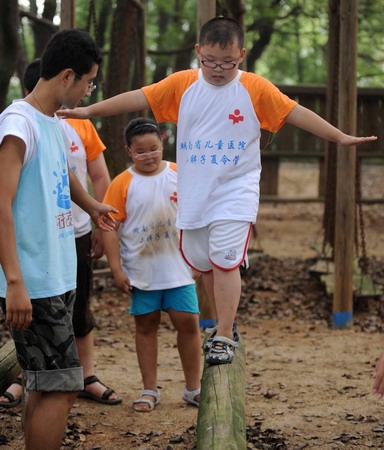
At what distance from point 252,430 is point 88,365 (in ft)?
4.01

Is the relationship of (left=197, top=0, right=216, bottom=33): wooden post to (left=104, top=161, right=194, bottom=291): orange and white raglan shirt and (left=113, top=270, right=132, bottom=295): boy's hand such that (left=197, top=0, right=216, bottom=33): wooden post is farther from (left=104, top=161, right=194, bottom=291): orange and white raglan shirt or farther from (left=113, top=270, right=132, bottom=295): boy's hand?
(left=113, top=270, right=132, bottom=295): boy's hand

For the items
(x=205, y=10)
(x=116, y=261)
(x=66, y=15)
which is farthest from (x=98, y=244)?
(x=205, y=10)

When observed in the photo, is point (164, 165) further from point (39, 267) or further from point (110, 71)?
point (110, 71)

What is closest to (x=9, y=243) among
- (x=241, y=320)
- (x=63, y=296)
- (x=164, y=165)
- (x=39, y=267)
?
(x=39, y=267)

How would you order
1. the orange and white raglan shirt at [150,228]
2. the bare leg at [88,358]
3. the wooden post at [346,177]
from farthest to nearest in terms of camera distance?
1. the wooden post at [346,177]
2. the bare leg at [88,358]
3. the orange and white raglan shirt at [150,228]

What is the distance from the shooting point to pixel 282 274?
984 centimetres

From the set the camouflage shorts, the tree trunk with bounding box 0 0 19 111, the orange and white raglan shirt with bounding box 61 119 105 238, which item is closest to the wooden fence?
the tree trunk with bounding box 0 0 19 111

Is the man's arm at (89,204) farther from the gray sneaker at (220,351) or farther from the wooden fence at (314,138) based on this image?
the wooden fence at (314,138)

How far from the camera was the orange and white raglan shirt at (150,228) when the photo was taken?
464 cm

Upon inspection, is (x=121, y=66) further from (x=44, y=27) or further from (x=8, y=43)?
(x=44, y=27)

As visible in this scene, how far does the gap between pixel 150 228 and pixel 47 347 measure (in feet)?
5.61

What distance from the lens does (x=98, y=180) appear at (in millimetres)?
4785

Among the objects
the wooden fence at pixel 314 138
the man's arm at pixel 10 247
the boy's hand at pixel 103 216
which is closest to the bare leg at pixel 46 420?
the man's arm at pixel 10 247

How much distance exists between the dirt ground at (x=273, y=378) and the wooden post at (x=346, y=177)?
34 cm
